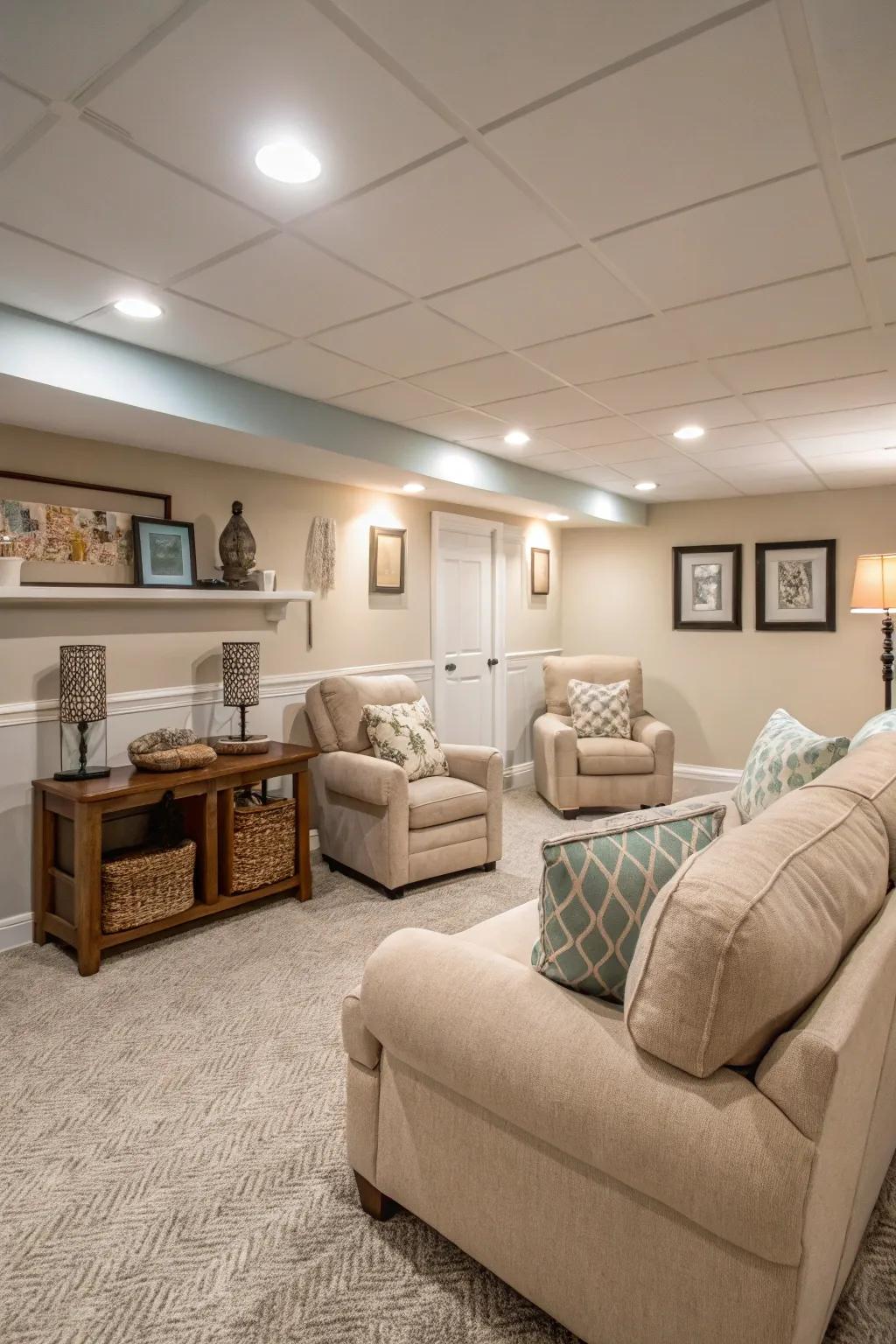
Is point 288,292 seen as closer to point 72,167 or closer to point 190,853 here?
point 72,167

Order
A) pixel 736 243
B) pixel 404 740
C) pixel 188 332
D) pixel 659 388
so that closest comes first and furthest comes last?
pixel 736 243 < pixel 188 332 < pixel 659 388 < pixel 404 740

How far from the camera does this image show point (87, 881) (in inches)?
113

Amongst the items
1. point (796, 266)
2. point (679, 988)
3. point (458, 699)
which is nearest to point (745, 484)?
point (458, 699)

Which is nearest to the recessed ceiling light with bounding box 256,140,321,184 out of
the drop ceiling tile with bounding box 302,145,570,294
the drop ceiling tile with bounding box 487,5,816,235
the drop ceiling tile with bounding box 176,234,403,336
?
the drop ceiling tile with bounding box 302,145,570,294

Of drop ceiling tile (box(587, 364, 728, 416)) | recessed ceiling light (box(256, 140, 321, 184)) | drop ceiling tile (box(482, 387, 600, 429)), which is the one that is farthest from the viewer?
drop ceiling tile (box(482, 387, 600, 429))

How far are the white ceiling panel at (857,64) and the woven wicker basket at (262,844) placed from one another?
3048 mm

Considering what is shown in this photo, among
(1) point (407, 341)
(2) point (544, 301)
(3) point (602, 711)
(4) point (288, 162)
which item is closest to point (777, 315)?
(2) point (544, 301)

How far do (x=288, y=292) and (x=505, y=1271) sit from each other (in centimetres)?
247

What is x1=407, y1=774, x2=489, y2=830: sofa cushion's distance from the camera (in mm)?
3713

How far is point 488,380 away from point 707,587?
3.67 m

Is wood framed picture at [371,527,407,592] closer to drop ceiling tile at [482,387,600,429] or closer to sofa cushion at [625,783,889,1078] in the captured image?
drop ceiling tile at [482,387,600,429]

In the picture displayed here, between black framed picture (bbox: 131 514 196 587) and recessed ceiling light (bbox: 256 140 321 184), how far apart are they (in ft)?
6.85

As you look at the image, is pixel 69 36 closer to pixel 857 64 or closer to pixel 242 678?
pixel 857 64

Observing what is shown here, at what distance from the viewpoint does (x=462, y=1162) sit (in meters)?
1.48
